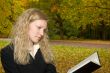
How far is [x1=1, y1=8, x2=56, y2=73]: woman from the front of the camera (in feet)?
9.59

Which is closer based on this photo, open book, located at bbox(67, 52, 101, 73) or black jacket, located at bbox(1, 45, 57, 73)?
black jacket, located at bbox(1, 45, 57, 73)

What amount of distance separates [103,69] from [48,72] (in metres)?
12.0

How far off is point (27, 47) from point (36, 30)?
137 mm

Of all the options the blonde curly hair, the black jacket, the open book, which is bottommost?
the open book

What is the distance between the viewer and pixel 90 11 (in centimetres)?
1496

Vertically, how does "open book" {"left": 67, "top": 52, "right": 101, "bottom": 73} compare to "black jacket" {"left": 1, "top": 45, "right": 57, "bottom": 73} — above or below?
below

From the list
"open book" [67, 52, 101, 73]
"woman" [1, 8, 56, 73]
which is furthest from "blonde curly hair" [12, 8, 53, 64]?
"open book" [67, 52, 101, 73]

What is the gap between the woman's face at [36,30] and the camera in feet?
9.60

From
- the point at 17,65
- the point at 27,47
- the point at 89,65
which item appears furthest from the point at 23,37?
the point at 89,65

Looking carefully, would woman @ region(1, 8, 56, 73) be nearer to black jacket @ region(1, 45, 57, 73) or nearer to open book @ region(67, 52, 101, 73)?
black jacket @ region(1, 45, 57, 73)

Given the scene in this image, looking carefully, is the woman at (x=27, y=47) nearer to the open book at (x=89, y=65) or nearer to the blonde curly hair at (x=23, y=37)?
the blonde curly hair at (x=23, y=37)

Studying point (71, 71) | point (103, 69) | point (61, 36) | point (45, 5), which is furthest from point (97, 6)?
point (61, 36)

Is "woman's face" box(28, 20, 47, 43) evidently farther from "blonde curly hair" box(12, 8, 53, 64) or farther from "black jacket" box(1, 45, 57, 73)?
"black jacket" box(1, 45, 57, 73)

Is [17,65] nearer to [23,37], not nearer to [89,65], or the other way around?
[23,37]
